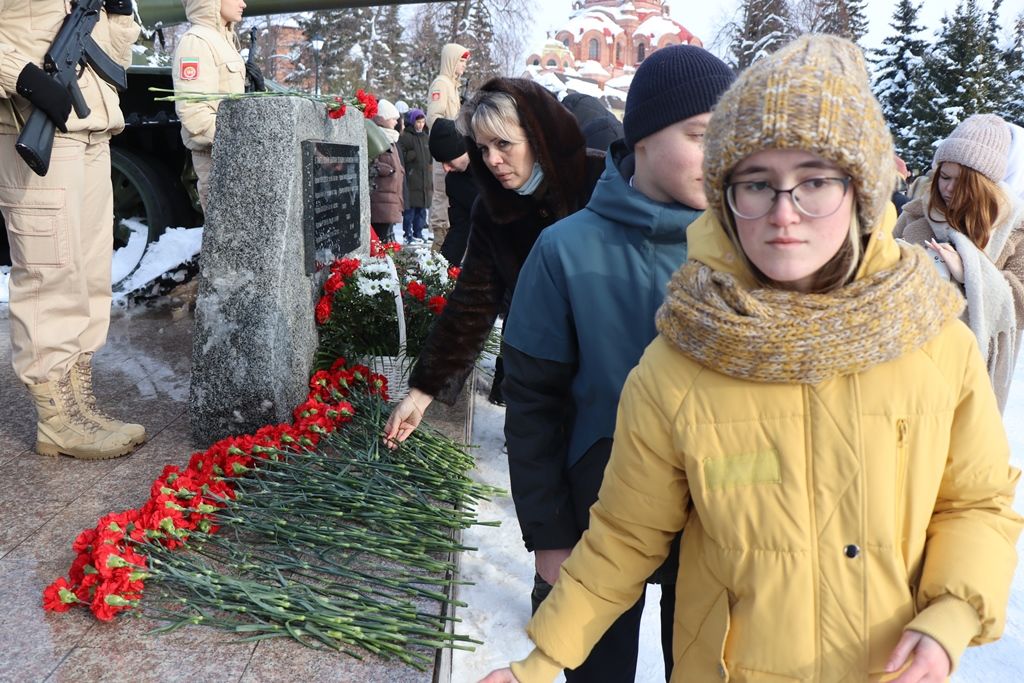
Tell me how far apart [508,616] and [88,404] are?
1.94 metres

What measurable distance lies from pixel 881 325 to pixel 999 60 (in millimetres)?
26407

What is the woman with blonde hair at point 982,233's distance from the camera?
8.71 ft

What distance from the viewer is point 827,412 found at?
3.63ft

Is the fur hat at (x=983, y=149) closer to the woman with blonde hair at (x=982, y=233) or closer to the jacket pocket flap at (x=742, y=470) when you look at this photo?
the woman with blonde hair at (x=982, y=233)

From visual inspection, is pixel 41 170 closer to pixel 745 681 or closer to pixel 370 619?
pixel 370 619

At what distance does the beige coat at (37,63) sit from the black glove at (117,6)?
0.04 metres

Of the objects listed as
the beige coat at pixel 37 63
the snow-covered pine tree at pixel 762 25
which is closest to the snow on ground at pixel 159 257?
the beige coat at pixel 37 63

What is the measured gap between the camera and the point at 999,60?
2284cm

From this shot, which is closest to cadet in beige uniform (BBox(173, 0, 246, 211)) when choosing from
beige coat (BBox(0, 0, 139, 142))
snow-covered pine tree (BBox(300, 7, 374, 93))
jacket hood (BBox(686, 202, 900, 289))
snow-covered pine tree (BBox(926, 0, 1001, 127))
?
beige coat (BBox(0, 0, 139, 142))

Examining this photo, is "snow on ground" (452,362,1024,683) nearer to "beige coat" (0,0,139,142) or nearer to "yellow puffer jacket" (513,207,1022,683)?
"yellow puffer jacket" (513,207,1022,683)

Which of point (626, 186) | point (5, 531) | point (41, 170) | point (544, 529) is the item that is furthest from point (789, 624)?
point (41, 170)

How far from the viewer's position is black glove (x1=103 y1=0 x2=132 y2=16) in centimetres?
338

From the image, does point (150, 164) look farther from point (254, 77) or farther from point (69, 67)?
point (69, 67)

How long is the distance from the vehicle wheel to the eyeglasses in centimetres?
634
